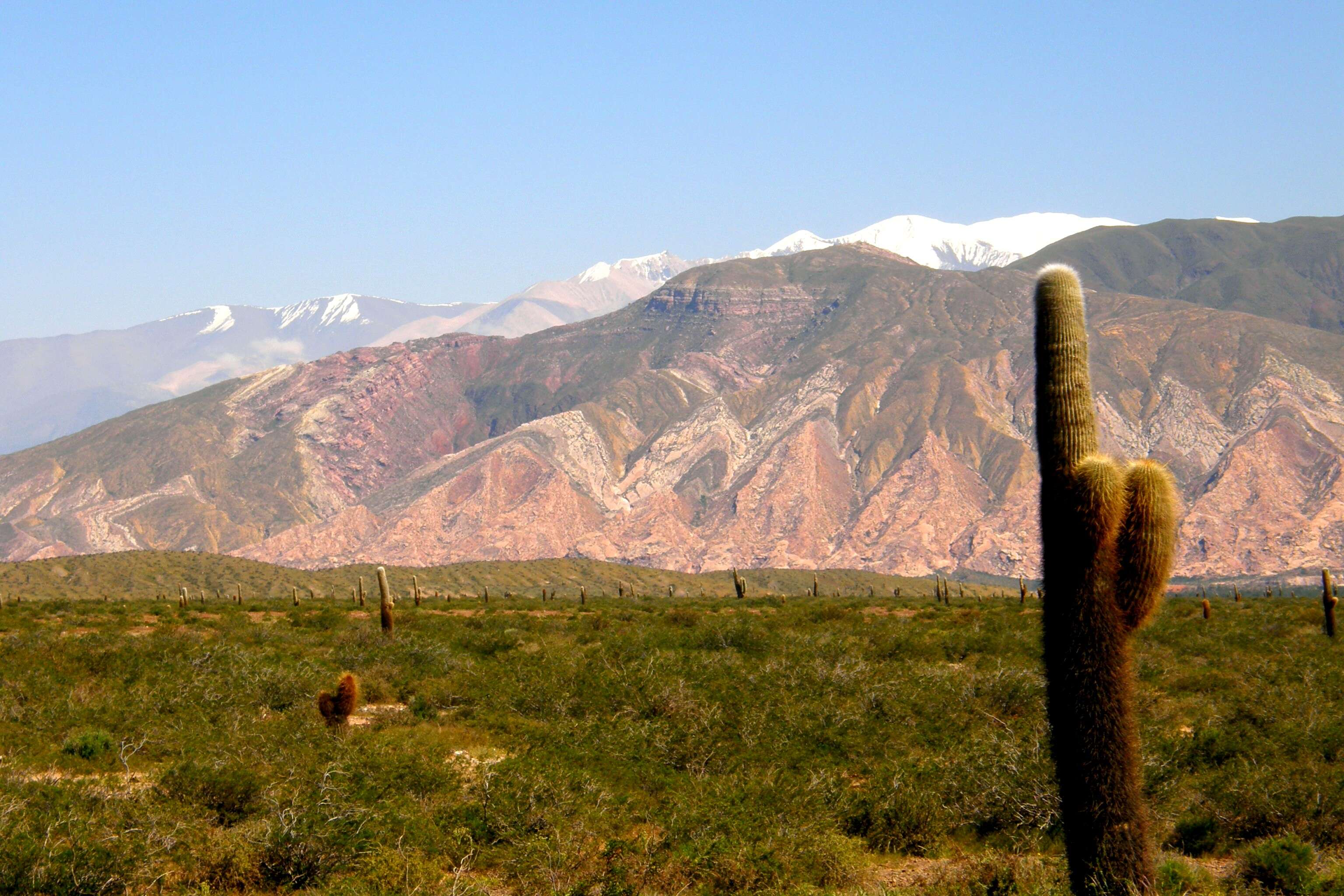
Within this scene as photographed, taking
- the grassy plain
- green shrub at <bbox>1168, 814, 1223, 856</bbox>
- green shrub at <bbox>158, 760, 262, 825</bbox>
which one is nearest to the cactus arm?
the grassy plain

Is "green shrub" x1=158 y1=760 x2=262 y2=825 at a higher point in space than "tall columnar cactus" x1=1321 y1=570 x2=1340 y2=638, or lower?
higher

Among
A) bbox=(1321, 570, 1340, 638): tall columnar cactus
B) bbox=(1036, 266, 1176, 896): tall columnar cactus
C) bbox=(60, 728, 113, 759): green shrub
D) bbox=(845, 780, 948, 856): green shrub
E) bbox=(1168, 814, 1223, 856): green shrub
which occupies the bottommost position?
bbox=(1321, 570, 1340, 638): tall columnar cactus

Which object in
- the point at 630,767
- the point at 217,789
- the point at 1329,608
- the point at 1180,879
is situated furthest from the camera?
the point at 1329,608

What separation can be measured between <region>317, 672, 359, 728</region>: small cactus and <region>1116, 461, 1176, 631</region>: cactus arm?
10.6m

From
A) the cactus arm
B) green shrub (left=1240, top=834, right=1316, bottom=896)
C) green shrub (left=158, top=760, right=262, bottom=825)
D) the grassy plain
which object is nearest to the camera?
the cactus arm

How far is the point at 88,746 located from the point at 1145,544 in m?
13.7

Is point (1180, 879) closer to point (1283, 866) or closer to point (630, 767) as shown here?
point (1283, 866)

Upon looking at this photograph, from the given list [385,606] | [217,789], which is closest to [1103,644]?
[217,789]

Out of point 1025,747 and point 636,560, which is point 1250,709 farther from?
point 636,560

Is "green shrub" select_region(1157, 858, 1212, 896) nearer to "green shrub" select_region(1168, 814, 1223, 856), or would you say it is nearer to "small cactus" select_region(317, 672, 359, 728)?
"green shrub" select_region(1168, 814, 1223, 856)

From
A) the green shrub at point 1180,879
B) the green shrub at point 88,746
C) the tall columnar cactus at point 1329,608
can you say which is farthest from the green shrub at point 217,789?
the tall columnar cactus at point 1329,608

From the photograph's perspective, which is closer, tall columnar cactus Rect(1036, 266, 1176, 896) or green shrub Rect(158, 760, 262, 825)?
tall columnar cactus Rect(1036, 266, 1176, 896)

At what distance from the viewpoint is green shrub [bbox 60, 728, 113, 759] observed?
1545 centimetres

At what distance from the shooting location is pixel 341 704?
52.3 feet
